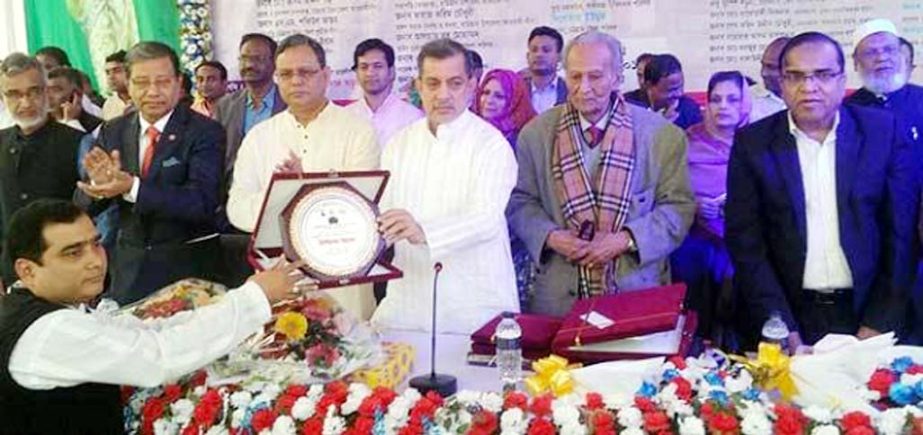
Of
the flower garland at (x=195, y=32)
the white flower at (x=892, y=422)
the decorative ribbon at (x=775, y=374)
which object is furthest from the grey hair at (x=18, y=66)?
the white flower at (x=892, y=422)

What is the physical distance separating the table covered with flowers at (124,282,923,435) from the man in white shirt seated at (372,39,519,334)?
622 millimetres

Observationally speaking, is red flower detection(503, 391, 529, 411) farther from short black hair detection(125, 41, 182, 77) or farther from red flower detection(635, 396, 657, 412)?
short black hair detection(125, 41, 182, 77)

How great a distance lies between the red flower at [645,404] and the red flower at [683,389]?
62mm

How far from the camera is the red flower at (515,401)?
1.94 meters

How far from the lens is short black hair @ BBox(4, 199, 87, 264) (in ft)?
6.74

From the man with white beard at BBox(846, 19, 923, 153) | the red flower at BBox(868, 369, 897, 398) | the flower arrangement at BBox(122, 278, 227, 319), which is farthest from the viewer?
the man with white beard at BBox(846, 19, 923, 153)

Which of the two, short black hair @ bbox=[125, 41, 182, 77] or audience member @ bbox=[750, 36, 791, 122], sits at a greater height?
short black hair @ bbox=[125, 41, 182, 77]

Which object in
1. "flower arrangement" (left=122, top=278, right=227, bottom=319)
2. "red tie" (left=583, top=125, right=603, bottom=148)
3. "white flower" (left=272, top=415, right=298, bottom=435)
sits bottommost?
"white flower" (left=272, top=415, right=298, bottom=435)

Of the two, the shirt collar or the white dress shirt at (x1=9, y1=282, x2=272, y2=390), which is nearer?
the white dress shirt at (x1=9, y1=282, x2=272, y2=390)

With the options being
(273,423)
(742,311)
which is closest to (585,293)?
(742,311)

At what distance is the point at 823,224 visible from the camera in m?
2.88

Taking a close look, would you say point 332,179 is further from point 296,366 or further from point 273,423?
point 273,423

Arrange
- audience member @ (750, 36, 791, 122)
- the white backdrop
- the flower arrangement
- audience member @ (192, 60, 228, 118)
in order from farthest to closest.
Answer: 1. audience member @ (192, 60, 228, 118)
2. the white backdrop
3. audience member @ (750, 36, 791, 122)
4. the flower arrangement

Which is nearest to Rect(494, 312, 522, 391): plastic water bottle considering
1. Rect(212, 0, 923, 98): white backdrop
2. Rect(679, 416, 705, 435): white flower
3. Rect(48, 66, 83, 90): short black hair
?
Rect(679, 416, 705, 435): white flower
